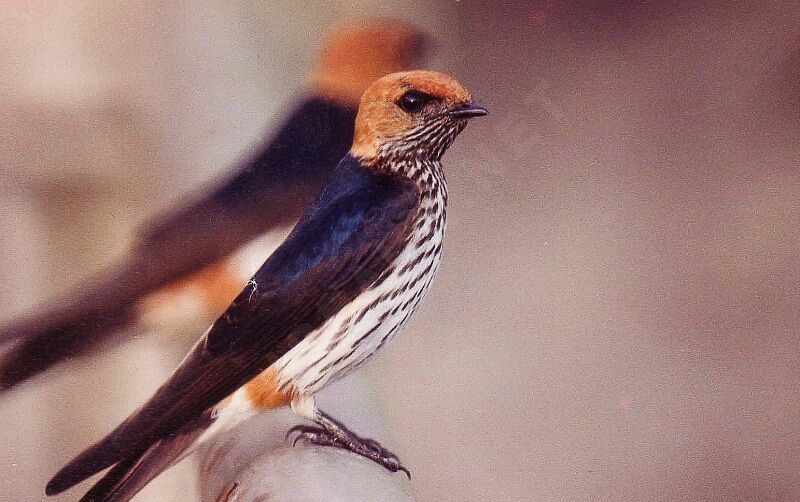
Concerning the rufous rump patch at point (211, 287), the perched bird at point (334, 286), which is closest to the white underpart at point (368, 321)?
the perched bird at point (334, 286)

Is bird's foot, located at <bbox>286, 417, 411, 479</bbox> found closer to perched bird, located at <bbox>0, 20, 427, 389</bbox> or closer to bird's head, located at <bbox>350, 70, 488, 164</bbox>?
perched bird, located at <bbox>0, 20, 427, 389</bbox>

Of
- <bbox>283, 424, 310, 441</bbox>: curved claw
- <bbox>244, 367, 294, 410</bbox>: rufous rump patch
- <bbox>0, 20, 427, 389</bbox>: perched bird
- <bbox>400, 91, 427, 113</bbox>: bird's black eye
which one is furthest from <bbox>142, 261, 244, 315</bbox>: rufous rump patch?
<bbox>400, 91, 427, 113</bbox>: bird's black eye

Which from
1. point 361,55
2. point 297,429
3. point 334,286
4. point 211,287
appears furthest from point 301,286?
point 361,55

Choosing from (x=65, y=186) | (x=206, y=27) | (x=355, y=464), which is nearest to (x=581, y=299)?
(x=355, y=464)

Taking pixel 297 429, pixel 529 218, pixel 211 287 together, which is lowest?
pixel 297 429

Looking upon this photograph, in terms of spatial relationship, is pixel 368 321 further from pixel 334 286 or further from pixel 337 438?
pixel 337 438

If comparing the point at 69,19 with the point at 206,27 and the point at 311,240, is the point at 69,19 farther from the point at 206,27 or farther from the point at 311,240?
the point at 311,240
